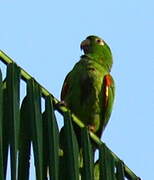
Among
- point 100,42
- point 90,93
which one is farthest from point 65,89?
point 100,42

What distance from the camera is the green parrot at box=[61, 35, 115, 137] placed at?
4.39 metres

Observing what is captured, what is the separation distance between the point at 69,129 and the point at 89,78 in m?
2.47

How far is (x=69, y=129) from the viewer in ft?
6.68

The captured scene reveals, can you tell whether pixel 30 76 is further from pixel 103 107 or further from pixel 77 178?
pixel 103 107

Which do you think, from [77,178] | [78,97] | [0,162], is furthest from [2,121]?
[78,97]

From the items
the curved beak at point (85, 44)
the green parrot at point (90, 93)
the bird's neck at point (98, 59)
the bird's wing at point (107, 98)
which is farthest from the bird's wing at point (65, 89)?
the curved beak at point (85, 44)

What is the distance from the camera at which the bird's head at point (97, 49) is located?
16.3 ft

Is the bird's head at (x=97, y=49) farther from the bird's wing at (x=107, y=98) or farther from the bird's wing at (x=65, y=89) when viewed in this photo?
the bird's wing at (x=65, y=89)

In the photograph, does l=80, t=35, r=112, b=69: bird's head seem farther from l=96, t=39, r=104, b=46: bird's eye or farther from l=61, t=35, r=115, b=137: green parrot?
l=61, t=35, r=115, b=137: green parrot

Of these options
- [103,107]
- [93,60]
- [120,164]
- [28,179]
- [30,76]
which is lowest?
[28,179]

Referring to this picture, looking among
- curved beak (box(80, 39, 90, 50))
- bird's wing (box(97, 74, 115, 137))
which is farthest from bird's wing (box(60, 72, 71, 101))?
curved beak (box(80, 39, 90, 50))

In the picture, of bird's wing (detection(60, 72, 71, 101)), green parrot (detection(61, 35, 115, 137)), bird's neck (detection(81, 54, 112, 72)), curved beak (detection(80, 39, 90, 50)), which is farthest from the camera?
curved beak (detection(80, 39, 90, 50))

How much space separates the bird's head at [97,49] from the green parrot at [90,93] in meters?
0.15

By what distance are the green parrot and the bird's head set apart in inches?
6.1
